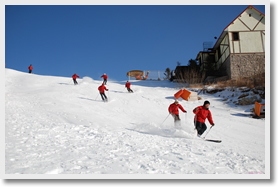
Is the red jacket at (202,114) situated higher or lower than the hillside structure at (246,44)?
lower

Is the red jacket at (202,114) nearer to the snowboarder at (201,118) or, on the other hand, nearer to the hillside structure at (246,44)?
the snowboarder at (201,118)

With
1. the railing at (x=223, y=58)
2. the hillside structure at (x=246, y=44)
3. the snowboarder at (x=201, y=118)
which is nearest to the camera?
the snowboarder at (x=201, y=118)

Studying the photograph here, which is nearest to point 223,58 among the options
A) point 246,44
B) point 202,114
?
point 246,44

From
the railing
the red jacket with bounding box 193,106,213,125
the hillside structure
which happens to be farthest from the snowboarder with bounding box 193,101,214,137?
the railing

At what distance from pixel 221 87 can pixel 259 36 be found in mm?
8380

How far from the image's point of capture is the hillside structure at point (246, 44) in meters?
20.1

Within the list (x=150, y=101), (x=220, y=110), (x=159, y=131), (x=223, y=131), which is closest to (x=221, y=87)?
(x=220, y=110)

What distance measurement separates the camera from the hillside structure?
20109 mm

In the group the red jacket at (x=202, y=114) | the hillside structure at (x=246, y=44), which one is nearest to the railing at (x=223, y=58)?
the hillside structure at (x=246, y=44)

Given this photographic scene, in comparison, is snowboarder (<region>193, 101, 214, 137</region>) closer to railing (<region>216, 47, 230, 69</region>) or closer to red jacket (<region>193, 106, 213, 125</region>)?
red jacket (<region>193, 106, 213, 125</region>)

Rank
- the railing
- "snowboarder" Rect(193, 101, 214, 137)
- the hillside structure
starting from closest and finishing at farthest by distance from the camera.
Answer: "snowboarder" Rect(193, 101, 214, 137) < the hillside structure < the railing

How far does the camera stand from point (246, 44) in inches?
803

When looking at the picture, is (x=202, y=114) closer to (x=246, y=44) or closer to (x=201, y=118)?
(x=201, y=118)

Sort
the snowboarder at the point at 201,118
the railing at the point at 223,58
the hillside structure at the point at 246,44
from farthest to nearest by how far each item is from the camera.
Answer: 1. the railing at the point at 223,58
2. the hillside structure at the point at 246,44
3. the snowboarder at the point at 201,118
